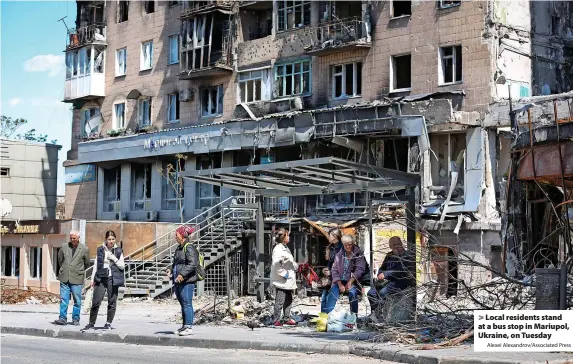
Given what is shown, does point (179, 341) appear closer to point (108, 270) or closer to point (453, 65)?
point (108, 270)

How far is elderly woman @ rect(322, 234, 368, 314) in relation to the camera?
686 inches

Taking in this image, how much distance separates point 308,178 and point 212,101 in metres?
25.8

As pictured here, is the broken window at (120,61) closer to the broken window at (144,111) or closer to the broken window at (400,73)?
the broken window at (144,111)

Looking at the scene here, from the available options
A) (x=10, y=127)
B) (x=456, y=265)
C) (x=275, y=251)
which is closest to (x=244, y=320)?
(x=275, y=251)

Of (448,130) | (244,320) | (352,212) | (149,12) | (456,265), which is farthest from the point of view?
(149,12)

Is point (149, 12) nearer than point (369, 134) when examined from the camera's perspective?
No

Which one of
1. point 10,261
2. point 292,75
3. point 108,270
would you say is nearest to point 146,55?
point 292,75

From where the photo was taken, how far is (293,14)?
39969 millimetres

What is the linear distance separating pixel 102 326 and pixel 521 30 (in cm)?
2110

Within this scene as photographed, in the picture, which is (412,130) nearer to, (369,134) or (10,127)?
(369,134)

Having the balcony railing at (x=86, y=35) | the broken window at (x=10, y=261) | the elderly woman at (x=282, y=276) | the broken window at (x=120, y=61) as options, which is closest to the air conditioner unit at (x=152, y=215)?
the broken window at (x=10, y=261)

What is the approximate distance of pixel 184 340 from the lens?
54.3ft

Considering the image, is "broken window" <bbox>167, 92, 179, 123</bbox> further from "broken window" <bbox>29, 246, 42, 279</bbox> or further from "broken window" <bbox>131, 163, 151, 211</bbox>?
"broken window" <bbox>29, 246, 42, 279</bbox>

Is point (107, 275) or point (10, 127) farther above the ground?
point (10, 127)
